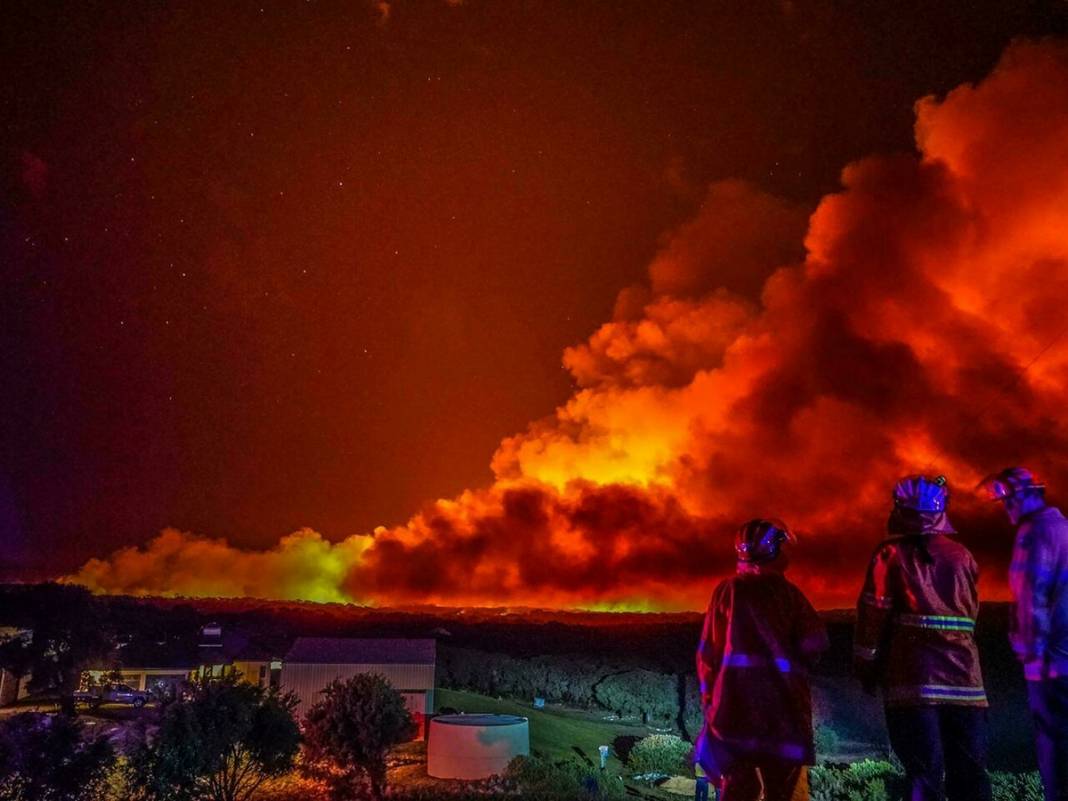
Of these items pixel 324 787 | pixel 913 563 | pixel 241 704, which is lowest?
pixel 324 787

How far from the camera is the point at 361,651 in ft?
98.7

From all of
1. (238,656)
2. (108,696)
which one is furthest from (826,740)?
(108,696)

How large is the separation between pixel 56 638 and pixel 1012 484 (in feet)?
116

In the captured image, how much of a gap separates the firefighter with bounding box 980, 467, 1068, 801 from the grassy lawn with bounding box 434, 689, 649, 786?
61.9 feet

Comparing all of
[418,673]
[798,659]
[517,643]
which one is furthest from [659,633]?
[798,659]

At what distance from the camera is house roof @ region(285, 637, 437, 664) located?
28.9 metres

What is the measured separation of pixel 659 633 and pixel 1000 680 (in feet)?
66.8

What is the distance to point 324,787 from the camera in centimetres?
1648

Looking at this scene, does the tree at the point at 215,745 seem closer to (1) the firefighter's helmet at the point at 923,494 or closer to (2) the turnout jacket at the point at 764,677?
(2) the turnout jacket at the point at 764,677

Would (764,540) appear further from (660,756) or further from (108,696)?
(108,696)

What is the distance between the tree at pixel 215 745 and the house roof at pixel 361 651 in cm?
1377

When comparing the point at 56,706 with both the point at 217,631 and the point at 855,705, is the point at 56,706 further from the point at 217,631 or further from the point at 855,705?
the point at 855,705

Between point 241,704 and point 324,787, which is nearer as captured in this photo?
point 241,704

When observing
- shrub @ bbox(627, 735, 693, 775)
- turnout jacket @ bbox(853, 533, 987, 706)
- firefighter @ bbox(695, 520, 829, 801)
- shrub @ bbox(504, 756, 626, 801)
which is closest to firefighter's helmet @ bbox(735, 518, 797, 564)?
firefighter @ bbox(695, 520, 829, 801)
